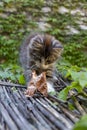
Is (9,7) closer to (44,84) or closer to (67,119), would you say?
(44,84)

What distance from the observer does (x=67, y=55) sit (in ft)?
21.3

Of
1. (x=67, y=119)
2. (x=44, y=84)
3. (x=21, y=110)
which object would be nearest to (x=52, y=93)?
(x=44, y=84)

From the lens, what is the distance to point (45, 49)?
2477 mm

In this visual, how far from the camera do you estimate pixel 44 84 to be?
7.41 feet

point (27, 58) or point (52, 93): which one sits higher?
point (27, 58)

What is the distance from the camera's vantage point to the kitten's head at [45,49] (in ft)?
8.17

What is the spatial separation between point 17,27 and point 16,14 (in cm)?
32

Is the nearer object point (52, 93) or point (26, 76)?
point (52, 93)

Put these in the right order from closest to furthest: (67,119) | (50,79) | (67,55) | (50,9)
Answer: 1. (67,119)
2. (50,79)
3. (67,55)
4. (50,9)

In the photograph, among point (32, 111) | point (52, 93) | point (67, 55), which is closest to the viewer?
point (32, 111)

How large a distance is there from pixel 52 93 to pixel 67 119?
24.4 inches

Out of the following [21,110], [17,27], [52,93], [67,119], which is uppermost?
[17,27]

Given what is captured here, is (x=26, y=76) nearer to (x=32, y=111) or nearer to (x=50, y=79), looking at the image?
(x=50, y=79)

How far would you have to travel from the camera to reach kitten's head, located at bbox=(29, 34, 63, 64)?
98.0 inches
